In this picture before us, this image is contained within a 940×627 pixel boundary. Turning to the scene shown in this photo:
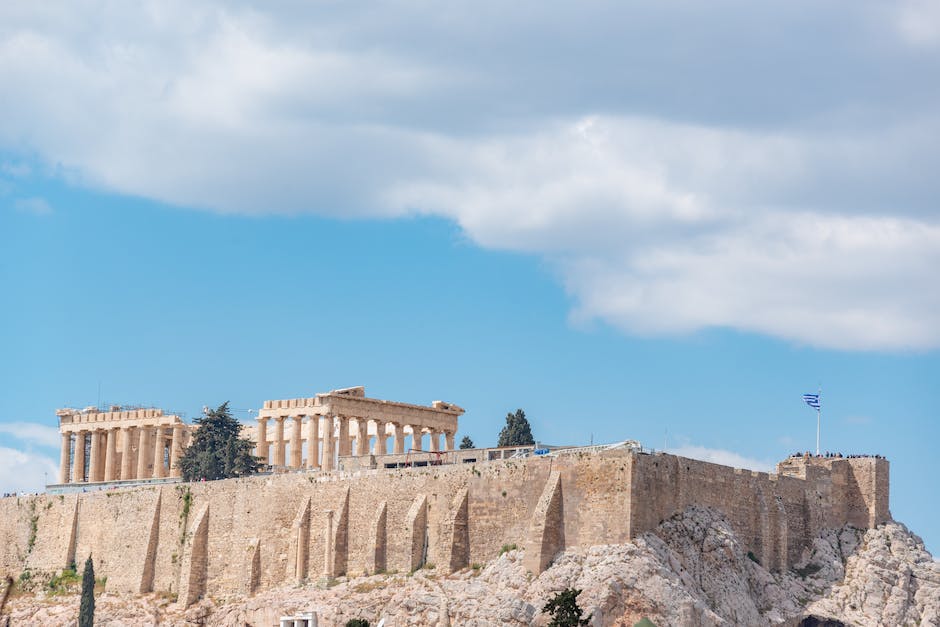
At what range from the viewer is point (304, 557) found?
92500 mm

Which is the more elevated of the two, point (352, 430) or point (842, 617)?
point (352, 430)

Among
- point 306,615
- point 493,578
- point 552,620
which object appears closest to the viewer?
point 552,620

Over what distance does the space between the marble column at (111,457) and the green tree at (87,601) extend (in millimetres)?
17737

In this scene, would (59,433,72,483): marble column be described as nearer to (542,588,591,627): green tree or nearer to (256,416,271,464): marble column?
(256,416,271,464): marble column

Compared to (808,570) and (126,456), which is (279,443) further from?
(808,570)

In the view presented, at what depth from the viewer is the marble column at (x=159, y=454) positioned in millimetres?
118812

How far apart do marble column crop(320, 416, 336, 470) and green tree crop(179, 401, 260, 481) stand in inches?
249

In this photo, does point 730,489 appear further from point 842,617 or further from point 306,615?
point 306,615

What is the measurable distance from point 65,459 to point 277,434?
20721mm

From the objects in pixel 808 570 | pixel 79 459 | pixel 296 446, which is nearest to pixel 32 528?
pixel 79 459

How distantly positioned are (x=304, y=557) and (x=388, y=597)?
8.71 m

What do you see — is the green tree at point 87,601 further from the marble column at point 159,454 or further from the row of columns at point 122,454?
the marble column at point 159,454

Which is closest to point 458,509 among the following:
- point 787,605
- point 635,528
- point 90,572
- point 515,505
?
point 515,505

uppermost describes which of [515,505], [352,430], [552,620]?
[352,430]
